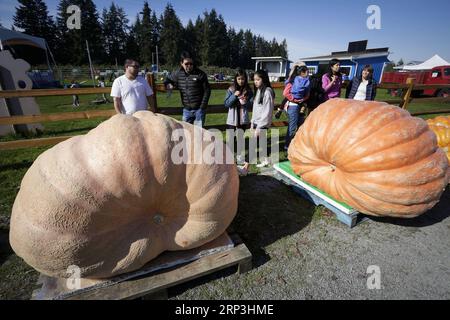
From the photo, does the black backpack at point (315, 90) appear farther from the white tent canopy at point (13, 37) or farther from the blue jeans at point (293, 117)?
the white tent canopy at point (13, 37)

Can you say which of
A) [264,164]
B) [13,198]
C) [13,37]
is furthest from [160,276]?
[13,37]

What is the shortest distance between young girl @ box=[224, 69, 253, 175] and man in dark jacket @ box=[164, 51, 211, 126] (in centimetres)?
44

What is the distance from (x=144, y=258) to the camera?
6.11 ft

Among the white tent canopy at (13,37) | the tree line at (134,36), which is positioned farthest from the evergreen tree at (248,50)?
the white tent canopy at (13,37)

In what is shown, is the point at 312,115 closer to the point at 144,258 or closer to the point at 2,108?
the point at 144,258

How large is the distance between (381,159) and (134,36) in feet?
255

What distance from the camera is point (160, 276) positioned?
1.95m

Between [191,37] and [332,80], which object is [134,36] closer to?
[191,37]

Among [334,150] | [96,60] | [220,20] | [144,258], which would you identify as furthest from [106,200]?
[220,20]

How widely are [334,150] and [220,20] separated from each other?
8603 cm

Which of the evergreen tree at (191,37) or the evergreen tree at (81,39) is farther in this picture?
the evergreen tree at (191,37)

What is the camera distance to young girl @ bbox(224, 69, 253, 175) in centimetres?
417

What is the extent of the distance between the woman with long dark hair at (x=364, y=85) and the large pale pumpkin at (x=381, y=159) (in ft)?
9.16

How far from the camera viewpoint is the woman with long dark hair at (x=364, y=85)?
506 cm
